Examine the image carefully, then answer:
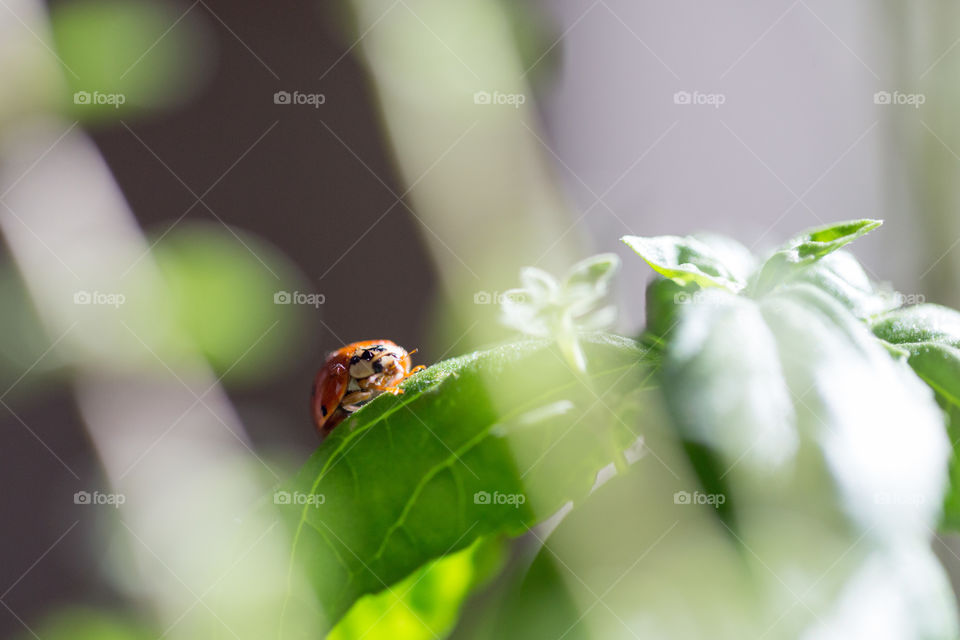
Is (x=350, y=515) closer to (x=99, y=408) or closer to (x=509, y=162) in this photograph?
(x=99, y=408)

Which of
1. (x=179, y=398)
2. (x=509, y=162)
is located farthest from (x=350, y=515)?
(x=509, y=162)

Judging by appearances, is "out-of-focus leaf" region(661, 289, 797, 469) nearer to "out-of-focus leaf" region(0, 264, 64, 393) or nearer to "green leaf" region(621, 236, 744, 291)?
"green leaf" region(621, 236, 744, 291)

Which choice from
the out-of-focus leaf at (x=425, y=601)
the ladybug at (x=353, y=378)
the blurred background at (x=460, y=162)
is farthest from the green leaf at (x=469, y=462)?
the blurred background at (x=460, y=162)

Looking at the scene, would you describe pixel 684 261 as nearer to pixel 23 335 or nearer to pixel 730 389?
pixel 730 389

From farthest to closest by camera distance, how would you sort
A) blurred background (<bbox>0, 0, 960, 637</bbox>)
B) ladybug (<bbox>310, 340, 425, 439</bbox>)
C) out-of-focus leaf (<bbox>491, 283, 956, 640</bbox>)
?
1. blurred background (<bbox>0, 0, 960, 637</bbox>)
2. ladybug (<bbox>310, 340, 425, 439</bbox>)
3. out-of-focus leaf (<bbox>491, 283, 956, 640</bbox>)

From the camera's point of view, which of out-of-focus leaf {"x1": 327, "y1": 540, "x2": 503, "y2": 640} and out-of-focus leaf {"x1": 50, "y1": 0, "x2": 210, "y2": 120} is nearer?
out-of-focus leaf {"x1": 327, "y1": 540, "x2": 503, "y2": 640}

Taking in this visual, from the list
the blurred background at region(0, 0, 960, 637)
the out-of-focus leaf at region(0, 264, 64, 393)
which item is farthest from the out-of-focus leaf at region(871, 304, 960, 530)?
the blurred background at region(0, 0, 960, 637)

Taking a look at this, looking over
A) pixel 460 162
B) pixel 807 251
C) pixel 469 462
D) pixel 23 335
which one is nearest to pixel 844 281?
pixel 807 251

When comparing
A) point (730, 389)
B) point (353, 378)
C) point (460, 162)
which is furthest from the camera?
point (460, 162)
